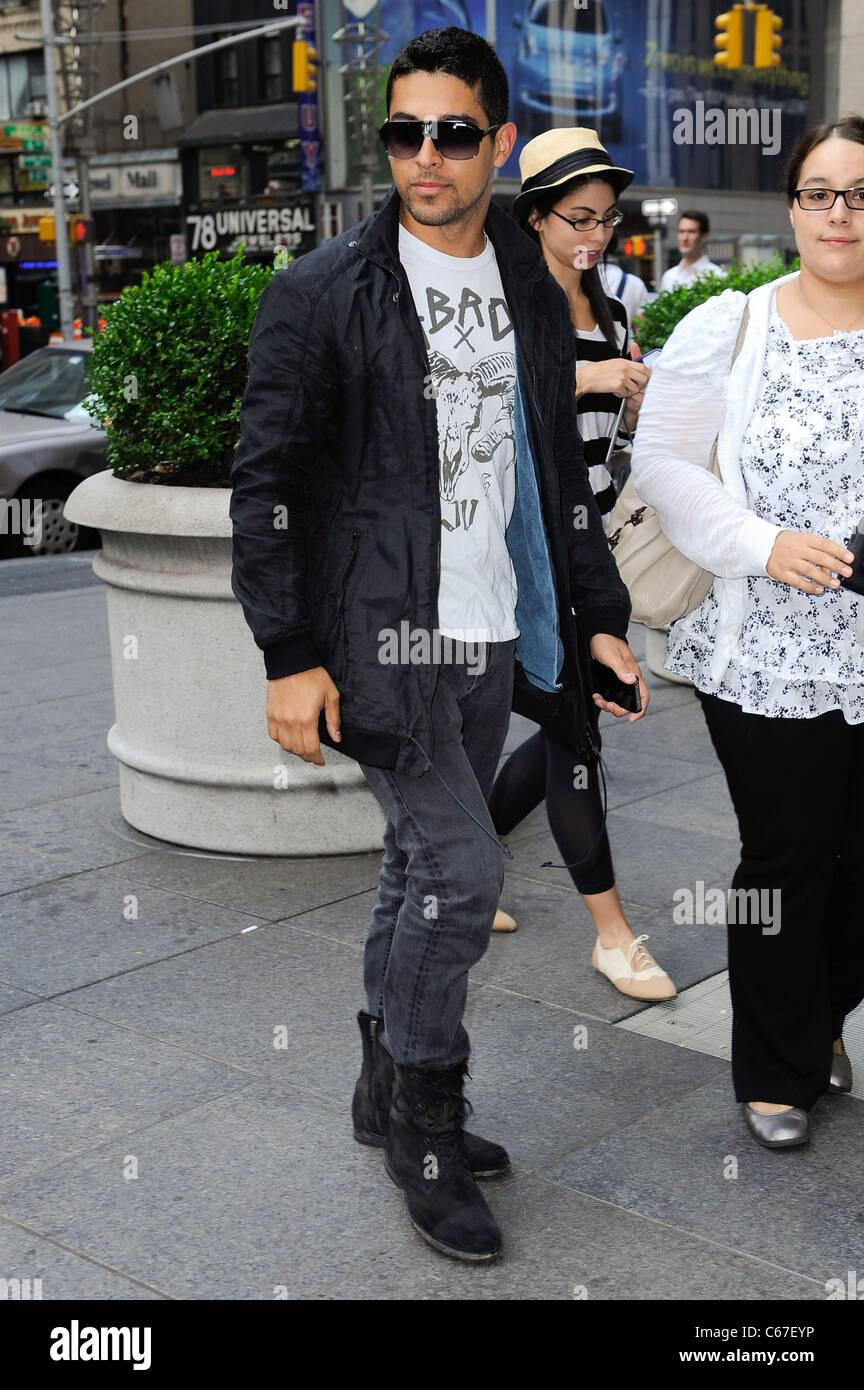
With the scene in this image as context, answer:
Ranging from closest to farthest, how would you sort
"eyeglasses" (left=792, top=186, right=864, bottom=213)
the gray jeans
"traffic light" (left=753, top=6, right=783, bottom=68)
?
1. the gray jeans
2. "eyeglasses" (left=792, top=186, right=864, bottom=213)
3. "traffic light" (left=753, top=6, right=783, bottom=68)

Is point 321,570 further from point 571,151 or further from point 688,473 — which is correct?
point 571,151

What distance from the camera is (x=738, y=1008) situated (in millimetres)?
3447

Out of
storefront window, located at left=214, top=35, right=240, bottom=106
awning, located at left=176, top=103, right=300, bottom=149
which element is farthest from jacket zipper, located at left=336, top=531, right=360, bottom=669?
storefront window, located at left=214, top=35, right=240, bottom=106

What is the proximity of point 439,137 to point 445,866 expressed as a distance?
1295 millimetres

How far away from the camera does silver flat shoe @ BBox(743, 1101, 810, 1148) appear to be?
3334mm

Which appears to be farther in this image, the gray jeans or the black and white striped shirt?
the black and white striped shirt

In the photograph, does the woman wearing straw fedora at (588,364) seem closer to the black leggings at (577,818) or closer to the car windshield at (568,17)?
the black leggings at (577,818)

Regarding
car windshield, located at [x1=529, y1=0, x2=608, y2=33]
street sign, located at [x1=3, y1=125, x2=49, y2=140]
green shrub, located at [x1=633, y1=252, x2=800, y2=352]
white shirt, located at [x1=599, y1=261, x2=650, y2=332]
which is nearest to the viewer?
white shirt, located at [x1=599, y1=261, x2=650, y2=332]

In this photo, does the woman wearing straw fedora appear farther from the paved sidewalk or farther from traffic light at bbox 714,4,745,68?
traffic light at bbox 714,4,745,68

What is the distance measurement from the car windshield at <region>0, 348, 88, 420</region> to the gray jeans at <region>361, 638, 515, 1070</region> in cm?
1062

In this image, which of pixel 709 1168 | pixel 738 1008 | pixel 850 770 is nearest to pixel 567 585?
pixel 850 770

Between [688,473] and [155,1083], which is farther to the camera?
[155,1083]

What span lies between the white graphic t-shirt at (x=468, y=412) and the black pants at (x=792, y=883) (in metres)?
0.67

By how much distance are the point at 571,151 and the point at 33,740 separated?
365 cm
